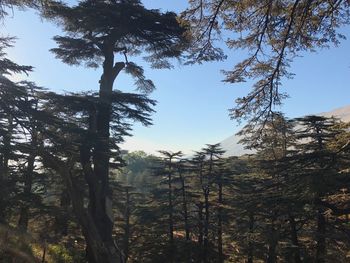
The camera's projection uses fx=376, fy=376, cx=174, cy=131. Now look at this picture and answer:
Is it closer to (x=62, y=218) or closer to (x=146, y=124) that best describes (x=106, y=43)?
(x=146, y=124)

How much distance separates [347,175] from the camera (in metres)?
11.4

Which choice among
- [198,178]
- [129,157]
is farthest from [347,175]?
[129,157]

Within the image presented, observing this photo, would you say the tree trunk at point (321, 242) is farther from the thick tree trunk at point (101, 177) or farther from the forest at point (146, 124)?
the thick tree trunk at point (101, 177)

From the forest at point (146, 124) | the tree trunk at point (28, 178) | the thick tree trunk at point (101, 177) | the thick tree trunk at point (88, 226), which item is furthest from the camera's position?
the thick tree trunk at point (101, 177)

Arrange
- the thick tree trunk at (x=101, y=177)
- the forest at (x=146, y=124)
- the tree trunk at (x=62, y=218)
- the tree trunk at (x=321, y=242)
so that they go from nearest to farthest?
the forest at (x=146, y=124)
the thick tree trunk at (x=101, y=177)
the tree trunk at (x=62, y=218)
the tree trunk at (x=321, y=242)

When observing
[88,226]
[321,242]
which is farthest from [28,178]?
[321,242]

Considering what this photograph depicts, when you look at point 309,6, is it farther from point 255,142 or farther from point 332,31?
point 255,142

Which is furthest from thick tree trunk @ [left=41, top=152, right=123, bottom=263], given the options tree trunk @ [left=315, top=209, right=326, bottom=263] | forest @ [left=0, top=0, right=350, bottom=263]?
tree trunk @ [left=315, top=209, right=326, bottom=263]

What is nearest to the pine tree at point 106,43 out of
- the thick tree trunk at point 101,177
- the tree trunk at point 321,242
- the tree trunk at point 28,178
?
the thick tree trunk at point 101,177

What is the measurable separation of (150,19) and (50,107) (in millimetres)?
5124

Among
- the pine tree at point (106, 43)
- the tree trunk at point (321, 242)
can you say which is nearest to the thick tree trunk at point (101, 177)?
the pine tree at point (106, 43)

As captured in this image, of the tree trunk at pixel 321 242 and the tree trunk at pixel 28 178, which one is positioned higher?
the tree trunk at pixel 28 178

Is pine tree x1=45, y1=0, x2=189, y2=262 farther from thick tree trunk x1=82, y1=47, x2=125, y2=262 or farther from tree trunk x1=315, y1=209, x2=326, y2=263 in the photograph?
tree trunk x1=315, y1=209, x2=326, y2=263

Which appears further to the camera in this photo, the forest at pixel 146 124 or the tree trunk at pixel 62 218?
the tree trunk at pixel 62 218
